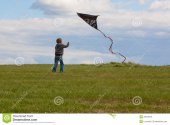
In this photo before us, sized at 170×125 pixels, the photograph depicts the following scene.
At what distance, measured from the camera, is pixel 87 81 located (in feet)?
60.0

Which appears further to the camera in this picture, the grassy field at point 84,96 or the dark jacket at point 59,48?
the dark jacket at point 59,48

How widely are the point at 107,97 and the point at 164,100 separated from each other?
1.72 meters

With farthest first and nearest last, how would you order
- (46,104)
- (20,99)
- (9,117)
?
(20,99) → (46,104) → (9,117)

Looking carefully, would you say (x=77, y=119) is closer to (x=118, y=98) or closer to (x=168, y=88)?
(x=118, y=98)

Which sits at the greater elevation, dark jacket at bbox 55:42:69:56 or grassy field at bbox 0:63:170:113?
dark jacket at bbox 55:42:69:56

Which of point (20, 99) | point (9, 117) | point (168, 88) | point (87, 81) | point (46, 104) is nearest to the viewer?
point (9, 117)

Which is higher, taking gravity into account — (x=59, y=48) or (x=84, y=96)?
(x=59, y=48)

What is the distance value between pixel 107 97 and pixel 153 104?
1585 millimetres

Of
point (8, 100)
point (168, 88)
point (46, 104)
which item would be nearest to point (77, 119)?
point (46, 104)

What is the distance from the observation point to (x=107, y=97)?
1373cm

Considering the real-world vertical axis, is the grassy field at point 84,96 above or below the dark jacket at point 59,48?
below

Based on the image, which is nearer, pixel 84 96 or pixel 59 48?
pixel 84 96

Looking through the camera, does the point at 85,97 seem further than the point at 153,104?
Yes

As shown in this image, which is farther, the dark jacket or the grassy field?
the dark jacket
